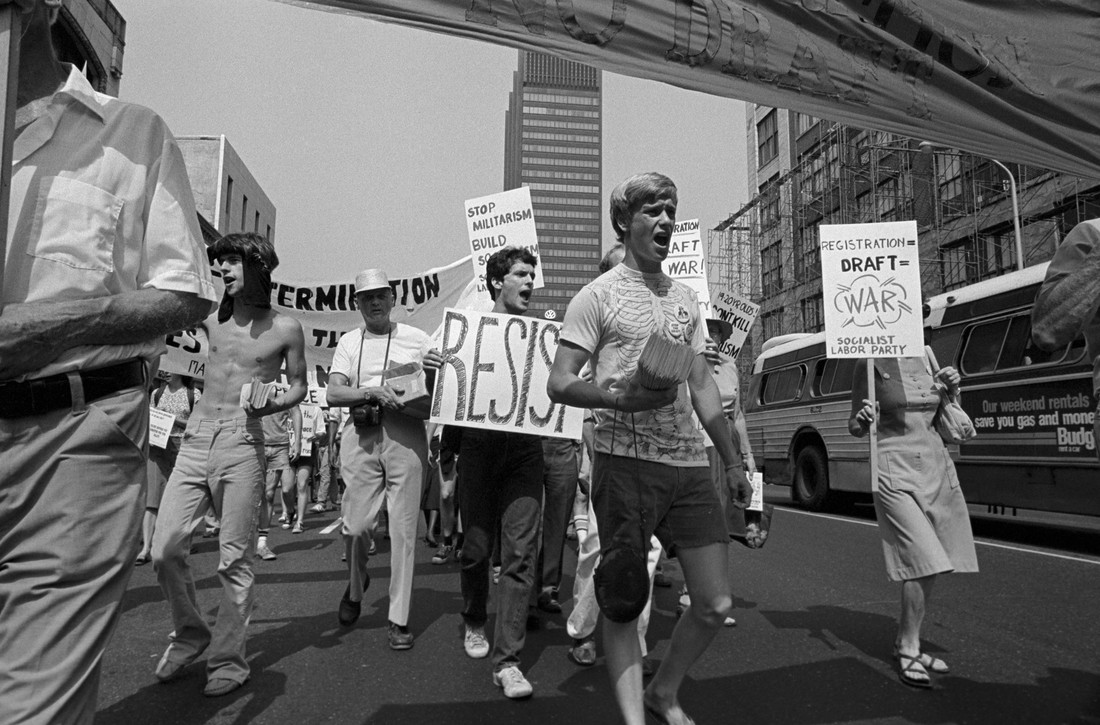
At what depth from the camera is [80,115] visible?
6.14 ft

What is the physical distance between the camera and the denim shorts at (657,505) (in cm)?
290

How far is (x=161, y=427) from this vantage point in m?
7.35

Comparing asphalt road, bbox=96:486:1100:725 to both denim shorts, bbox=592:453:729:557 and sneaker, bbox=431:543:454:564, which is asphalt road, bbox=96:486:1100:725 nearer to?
sneaker, bbox=431:543:454:564

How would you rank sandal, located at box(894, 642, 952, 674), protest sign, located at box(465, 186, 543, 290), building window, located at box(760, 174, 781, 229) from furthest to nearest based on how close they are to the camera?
building window, located at box(760, 174, 781, 229)
protest sign, located at box(465, 186, 543, 290)
sandal, located at box(894, 642, 952, 674)

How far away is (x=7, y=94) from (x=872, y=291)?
476cm

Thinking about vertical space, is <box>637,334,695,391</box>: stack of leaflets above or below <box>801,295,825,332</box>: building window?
below

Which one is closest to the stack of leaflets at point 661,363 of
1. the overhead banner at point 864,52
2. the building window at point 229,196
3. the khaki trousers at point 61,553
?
the overhead banner at point 864,52

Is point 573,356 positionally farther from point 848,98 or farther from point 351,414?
point 351,414

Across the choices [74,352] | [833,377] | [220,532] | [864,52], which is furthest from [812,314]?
[74,352]

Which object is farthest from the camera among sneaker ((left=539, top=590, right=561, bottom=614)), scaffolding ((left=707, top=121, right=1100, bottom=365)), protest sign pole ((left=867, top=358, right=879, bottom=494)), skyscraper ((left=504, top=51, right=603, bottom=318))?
skyscraper ((left=504, top=51, right=603, bottom=318))

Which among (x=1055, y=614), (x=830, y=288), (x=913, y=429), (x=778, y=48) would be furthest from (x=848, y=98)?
(x=1055, y=614)

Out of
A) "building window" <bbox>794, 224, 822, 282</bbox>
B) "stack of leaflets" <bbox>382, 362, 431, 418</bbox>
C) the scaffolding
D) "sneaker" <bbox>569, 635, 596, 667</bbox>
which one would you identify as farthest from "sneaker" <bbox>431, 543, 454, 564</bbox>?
"building window" <bbox>794, 224, 822, 282</bbox>

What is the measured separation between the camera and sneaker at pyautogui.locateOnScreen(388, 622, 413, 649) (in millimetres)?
4375

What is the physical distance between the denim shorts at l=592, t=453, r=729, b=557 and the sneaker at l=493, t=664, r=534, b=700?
3.57 feet
